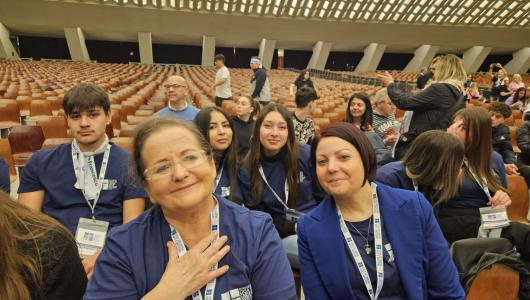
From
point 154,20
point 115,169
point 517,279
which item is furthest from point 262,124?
point 154,20

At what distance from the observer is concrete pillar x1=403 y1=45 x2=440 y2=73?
27.7 metres

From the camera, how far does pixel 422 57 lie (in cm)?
2838

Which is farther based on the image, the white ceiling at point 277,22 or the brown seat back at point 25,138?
the white ceiling at point 277,22

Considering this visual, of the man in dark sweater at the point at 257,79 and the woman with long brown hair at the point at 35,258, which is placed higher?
the woman with long brown hair at the point at 35,258

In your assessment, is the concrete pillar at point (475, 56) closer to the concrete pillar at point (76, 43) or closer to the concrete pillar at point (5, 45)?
the concrete pillar at point (76, 43)

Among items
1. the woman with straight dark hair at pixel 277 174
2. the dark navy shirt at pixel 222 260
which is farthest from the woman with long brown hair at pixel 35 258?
the woman with straight dark hair at pixel 277 174

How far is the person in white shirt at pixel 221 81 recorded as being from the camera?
629 centimetres

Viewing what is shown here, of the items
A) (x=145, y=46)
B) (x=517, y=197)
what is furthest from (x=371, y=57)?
(x=517, y=197)

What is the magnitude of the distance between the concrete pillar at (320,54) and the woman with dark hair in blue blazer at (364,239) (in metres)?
26.4

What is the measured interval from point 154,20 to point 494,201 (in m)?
24.2

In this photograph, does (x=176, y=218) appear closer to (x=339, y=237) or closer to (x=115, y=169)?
(x=339, y=237)

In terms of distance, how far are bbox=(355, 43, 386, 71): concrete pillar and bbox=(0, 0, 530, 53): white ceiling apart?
2.33ft

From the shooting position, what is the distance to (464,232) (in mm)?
2141

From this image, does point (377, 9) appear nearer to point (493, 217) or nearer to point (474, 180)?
point (474, 180)
